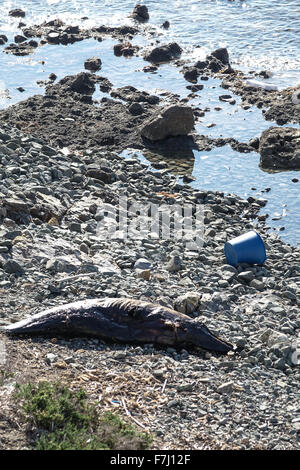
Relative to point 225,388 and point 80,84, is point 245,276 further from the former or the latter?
point 80,84

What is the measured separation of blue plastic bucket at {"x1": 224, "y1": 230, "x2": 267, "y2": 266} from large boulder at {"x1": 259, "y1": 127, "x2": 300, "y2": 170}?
13.3 feet

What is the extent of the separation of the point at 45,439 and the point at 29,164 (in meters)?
7.87

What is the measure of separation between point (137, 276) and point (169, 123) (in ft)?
20.8

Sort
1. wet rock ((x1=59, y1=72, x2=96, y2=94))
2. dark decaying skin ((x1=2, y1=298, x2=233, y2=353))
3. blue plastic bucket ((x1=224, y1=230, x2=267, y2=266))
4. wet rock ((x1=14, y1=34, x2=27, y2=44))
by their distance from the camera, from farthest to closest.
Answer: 1. wet rock ((x1=14, y1=34, x2=27, y2=44))
2. wet rock ((x1=59, y1=72, x2=96, y2=94))
3. blue plastic bucket ((x1=224, y1=230, x2=267, y2=266))
4. dark decaying skin ((x1=2, y1=298, x2=233, y2=353))

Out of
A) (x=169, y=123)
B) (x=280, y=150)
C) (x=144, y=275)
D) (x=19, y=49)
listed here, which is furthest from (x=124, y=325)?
(x=19, y=49)

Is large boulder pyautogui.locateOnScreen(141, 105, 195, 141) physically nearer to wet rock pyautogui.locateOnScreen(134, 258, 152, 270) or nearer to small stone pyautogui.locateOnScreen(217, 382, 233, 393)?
wet rock pyautogui.locateOnScreen(134, 258, 152, 270)

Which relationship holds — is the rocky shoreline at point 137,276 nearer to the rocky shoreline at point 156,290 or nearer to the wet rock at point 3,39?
the rocky shoreline at point 156,290

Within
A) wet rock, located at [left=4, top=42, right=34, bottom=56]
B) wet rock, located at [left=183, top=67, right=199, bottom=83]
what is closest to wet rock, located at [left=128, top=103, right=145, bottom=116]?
wet rock, located at [left=183, top=67, right=199, bottom=83]

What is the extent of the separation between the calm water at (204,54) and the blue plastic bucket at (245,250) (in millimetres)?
1483

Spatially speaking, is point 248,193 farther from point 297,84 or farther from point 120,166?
point 297,84

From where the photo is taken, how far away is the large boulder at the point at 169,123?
54.1 feet

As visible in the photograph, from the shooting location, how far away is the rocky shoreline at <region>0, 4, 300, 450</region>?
7.85 meters

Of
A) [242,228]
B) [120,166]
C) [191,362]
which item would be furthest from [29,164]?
[191,362]

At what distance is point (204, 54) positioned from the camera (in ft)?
70.8
